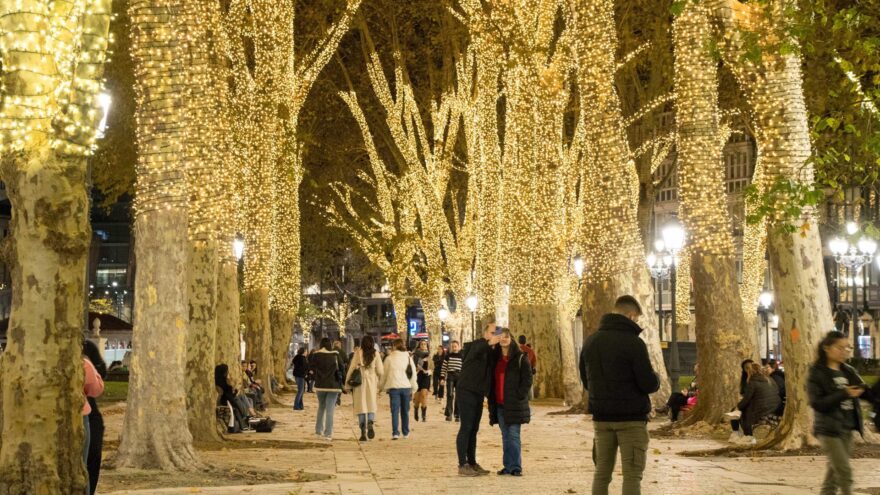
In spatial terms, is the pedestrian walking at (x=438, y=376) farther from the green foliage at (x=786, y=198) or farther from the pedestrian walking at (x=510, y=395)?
the pedestrian walking at (x=510, y=395)

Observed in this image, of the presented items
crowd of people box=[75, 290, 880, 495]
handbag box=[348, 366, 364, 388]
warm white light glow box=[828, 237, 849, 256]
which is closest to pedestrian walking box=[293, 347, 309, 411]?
crowd of people box=[75, 290, 880, 495]

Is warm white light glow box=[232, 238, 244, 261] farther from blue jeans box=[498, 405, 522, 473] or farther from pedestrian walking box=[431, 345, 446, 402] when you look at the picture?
blue jeans box=[498, 405, 522, 473]

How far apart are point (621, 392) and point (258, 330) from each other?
24204 millimetres

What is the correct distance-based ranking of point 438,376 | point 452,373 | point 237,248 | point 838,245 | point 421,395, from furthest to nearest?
1. point 438,376
2. point 838,245
3. point 237,248
4. point 421,395
5. point 452,373

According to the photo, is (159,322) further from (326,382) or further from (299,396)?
(299,396)

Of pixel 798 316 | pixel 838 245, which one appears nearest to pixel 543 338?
pixel 838 245

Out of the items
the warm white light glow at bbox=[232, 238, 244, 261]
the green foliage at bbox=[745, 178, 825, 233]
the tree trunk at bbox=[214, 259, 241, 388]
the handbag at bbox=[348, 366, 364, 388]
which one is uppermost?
the warm white light glow at bbox=[232, 238, 244, 261]

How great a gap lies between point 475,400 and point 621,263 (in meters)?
9.08

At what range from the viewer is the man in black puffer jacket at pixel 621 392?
1021 cm

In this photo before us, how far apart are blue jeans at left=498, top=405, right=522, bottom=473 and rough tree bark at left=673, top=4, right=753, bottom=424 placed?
7.46m

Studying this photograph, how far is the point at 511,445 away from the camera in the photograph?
51.3ft

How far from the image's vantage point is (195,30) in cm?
1694

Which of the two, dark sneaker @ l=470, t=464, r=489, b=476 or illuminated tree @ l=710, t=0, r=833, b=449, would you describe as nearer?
dark sneaker @ l=470, t=464, r=489, b=476

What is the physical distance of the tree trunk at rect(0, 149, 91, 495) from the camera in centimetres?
1001
